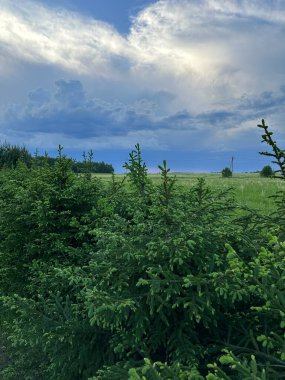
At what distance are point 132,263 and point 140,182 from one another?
62.3 inches

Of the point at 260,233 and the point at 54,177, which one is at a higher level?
the point at 54,177

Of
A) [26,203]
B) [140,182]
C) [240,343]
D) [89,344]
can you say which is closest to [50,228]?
[26,203]

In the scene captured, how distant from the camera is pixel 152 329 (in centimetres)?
341

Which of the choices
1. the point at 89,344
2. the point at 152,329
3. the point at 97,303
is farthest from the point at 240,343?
the point at 89,344

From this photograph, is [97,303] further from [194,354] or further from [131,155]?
[131,155]

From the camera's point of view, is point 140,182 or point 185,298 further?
point 140,182

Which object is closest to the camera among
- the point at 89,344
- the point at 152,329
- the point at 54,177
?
the point at 152,329

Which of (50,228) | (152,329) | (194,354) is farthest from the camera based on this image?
(50,228)

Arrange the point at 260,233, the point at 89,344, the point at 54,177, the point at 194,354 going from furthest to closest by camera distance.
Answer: the point at 54,177, the point at 260,233, the point at 89,344, the point at 194,354

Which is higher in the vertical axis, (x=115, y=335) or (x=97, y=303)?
(x=97, y=303)

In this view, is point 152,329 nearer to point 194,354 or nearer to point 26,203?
point 194,354

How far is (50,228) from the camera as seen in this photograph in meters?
6.73

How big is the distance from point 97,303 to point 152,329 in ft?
1.85

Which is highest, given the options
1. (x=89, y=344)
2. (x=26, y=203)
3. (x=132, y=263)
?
(x=26, y=203)
